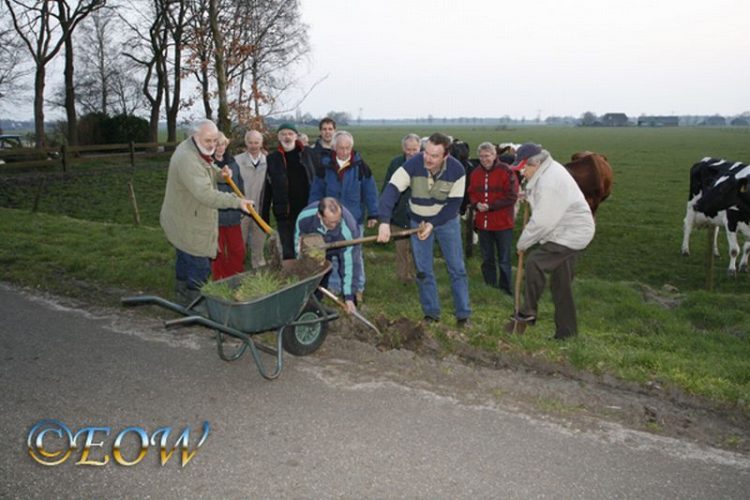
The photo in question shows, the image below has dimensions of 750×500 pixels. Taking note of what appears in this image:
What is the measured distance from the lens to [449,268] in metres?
6.47

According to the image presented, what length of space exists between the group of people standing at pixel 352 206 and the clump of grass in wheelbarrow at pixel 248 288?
26.8 inches

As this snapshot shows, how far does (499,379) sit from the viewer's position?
5008 mm

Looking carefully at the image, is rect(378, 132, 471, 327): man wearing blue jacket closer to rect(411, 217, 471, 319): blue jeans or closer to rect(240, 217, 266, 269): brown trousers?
rect(411, 217, 471, 319): blue jeans

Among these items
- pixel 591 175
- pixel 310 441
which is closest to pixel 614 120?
pixel 591 175

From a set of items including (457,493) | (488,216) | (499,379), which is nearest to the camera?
(457,493)

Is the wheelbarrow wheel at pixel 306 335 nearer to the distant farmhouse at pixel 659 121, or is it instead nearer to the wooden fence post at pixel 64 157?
the wooden fence post at pixel 64 157

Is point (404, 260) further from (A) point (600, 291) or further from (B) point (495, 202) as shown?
(A) point (600, 291)

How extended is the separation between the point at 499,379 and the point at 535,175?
6.55ft

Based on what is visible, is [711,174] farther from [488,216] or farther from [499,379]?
[499,379]

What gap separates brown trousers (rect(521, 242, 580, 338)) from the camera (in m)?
5.91

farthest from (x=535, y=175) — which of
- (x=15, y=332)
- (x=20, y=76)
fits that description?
(x=20, y=76)

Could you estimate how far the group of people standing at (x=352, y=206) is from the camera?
579 cm

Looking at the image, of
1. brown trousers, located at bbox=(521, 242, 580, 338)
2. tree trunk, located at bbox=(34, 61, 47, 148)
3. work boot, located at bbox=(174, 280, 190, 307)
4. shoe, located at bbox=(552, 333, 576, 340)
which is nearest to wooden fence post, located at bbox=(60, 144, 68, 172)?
tree trunk, located at bbox=(34, 61, 47, 148)

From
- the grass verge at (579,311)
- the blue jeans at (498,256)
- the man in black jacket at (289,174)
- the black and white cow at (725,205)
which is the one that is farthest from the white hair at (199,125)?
the black and white cow at (725,205)
